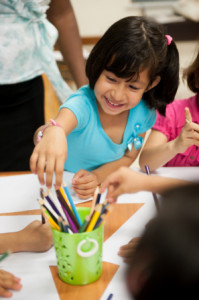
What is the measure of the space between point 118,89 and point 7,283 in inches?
23.6

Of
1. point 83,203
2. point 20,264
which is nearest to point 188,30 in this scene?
point 83,203

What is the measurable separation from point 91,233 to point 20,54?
766 mm

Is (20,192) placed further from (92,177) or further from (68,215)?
(68,215)

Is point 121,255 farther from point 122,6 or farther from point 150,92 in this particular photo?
point 122,6

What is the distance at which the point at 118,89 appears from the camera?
105 centimetres

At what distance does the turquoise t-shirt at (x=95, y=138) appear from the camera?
118cm

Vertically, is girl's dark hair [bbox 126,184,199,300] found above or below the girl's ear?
above

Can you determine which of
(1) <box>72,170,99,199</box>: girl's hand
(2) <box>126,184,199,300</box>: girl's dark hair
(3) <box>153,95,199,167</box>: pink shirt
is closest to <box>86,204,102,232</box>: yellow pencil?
(2) <box>126,184,199,300</box>: girl's dark hair

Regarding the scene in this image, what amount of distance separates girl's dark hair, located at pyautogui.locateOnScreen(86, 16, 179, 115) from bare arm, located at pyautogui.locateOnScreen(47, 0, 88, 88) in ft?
1.04

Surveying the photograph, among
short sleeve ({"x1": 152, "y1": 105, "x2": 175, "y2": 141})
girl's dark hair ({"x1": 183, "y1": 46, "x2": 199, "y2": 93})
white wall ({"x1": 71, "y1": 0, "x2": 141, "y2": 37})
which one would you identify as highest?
girl's dark hair ({"x1": 183, "y1": 46, "x2": 199, "y2": 93})

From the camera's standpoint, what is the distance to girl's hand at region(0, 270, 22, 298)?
25.6 inches

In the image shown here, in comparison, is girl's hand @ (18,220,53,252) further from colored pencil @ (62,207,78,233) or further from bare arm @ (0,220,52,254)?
colored pencil @ (62,207,78,233)

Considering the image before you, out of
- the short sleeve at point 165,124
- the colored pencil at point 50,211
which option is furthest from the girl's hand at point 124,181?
the short sleeve at point 165,124

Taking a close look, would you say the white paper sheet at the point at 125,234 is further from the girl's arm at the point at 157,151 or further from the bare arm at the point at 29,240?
the girl's arm at the point at 157,151
